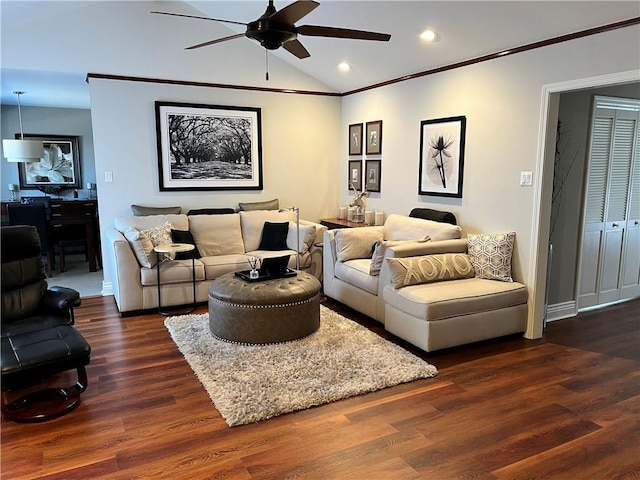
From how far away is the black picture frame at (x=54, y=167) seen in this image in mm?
7691

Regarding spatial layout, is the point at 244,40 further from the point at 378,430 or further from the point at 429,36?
the point at 378,430

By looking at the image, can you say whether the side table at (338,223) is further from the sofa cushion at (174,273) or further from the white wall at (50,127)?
the white wall at (50,127)

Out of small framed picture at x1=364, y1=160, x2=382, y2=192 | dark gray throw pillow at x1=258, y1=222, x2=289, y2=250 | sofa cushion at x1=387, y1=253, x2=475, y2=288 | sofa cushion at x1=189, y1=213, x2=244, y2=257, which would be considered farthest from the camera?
small framed picture at x1=364, y1=160, x2=382, y2=192

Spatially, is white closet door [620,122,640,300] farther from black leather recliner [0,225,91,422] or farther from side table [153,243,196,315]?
black leather recliner [0,225,91,422]

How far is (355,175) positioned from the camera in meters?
6.21

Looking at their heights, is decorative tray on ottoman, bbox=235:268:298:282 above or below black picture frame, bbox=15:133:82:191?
below

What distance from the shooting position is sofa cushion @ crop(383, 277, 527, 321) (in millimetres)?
3486

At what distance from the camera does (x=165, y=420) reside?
264 cm

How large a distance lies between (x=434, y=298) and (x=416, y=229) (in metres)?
1.31

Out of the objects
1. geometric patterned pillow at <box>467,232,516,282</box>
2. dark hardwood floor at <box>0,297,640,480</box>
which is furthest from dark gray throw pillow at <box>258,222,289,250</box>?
geometric patterned pillow at <box>467,232,516,282</box>

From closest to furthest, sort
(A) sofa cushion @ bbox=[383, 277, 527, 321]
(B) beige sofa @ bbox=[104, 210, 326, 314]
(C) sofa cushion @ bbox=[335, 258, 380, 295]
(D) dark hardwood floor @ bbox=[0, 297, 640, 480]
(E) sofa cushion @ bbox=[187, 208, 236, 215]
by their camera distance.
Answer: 1. (D) dark hardwood floor @ bbox=[0, 297, 640, 480]
2. (A) sofa cushion @ bbox=[383, 277, 527, 321]
3. (C) sofa cushion @ bbox=[335, 258, 380, 295]
4. (B) beige sofa @ bbox=[104, 210, 326, 314]
5. (E) sofa cushion @ bbox=[187, 208, 236, 215]

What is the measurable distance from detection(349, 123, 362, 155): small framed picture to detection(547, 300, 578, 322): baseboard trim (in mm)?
2982

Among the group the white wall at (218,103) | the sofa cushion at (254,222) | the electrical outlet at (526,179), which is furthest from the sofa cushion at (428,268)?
the white wall at (218,103)

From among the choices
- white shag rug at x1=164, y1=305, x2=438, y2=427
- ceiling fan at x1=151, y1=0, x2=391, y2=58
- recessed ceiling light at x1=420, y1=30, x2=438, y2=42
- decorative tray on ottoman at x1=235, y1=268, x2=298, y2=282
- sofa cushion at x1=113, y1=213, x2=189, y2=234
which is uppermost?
recessed ceiling light at x1=420, y1=30, x2=438, y2=42
